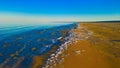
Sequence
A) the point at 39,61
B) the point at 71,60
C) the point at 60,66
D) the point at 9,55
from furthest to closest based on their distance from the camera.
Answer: the point at 9,55 < the point at 39,61 < the point at 71,60 < the point at 60,66

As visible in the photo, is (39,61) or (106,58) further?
(39,61)

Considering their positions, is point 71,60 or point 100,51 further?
point 100,51

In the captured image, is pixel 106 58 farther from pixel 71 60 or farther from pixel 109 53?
pixel 71 60

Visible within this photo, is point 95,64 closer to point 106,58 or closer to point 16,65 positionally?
point 106,58

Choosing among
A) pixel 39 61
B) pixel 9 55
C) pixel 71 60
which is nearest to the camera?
Answer: pixel 71 60

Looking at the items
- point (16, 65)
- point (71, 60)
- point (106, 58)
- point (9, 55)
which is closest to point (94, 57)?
point (106, 58)

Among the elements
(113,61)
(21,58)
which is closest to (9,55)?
(21,58)

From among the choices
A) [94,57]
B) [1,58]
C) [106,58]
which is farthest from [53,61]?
[1,58]

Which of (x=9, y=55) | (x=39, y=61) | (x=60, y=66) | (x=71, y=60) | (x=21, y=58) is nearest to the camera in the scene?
(x=60, y=66)

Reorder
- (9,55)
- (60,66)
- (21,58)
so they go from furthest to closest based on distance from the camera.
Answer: (9,55), (21,58), (60,66)
